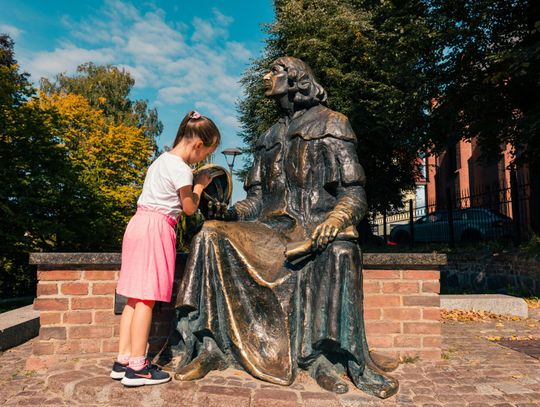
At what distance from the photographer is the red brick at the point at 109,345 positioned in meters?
3.63

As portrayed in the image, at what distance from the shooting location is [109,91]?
26234mm

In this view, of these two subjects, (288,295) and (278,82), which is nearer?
(288,295)

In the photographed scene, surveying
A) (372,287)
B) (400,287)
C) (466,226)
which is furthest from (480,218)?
(372,287)

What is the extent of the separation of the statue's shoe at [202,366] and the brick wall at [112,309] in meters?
0.82

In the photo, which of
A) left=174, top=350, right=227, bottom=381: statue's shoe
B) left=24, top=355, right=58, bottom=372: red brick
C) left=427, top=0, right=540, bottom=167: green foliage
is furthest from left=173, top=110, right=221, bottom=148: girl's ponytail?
left=427, top=0, right=540, bottom=167: green foliage

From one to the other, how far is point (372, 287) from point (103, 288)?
2176 millimetres

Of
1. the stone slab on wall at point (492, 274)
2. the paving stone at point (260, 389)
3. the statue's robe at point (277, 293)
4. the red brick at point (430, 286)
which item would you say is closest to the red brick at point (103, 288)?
the paving stone at point (260, 389)

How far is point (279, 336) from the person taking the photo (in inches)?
115

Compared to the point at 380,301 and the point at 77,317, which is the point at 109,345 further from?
the point at 380,301

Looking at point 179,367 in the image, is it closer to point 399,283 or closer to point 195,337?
point 195,337

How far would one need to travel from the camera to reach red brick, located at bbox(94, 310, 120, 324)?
3.63 metres

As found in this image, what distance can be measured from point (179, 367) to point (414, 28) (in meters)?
11.1

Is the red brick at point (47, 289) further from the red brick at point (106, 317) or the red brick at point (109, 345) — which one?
the red brick at point (109, 345)

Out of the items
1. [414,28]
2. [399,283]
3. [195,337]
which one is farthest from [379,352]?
[414,28]
